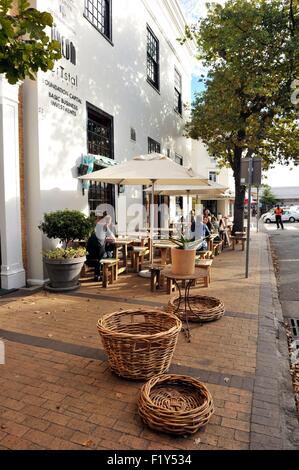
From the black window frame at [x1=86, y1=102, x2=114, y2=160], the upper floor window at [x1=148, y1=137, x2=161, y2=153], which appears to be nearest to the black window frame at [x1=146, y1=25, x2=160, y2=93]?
the upper floor window at [x1=148, y1=137, x2=161, y2=153]

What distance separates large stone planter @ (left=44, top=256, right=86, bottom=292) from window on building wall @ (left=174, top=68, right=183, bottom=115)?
13509 millimetres

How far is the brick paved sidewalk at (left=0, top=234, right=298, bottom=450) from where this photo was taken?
2.57m

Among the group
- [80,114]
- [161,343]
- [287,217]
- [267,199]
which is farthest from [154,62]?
[267,199]

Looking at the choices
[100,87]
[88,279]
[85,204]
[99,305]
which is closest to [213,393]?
[99,305]

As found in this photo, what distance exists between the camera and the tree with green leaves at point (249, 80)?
1191cm

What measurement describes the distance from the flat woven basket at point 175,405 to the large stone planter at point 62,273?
381 centimetres

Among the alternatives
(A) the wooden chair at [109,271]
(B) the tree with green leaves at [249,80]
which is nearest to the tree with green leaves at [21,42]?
(A) the wooden chair at [109,271]

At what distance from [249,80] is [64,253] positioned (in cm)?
951

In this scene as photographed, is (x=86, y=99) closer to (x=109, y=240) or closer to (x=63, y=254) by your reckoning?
(x=109, y=240)

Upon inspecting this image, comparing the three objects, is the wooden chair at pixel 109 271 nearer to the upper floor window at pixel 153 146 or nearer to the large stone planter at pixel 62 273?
the large stone planter at pixel 62 273

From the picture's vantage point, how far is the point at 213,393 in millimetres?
3184

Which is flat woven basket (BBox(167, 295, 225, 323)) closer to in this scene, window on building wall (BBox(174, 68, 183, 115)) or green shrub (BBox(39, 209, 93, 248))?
green shrub (BBox(39, 209, 93, 248))

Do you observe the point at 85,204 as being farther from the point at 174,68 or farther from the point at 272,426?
the point at 174,68

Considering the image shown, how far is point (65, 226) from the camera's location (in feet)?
21.7
